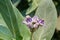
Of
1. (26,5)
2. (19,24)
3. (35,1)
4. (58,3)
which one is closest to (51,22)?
(19,24)

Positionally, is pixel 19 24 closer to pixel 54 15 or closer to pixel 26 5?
pixel 54 15

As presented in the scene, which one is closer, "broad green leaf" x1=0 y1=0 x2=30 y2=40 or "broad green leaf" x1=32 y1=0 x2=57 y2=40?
"broad green leaf" x1=0 y1=0 x2=30 y2=40

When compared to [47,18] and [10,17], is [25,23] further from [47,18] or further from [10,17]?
[47,18]

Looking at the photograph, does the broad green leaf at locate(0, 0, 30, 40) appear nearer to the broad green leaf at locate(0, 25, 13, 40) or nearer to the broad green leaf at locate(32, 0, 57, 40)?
the broad green leaf at locate(0, 25, 13, 40)

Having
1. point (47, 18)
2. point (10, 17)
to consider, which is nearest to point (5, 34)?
point (10, 17)

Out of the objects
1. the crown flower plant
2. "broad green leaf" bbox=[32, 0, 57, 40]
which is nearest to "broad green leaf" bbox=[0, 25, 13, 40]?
the crown flower plant

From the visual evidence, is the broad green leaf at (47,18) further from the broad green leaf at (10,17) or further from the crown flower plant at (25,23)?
the broad green leaf at (10,17)

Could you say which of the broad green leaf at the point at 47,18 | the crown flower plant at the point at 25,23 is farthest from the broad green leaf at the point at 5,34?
the broad green leaf at the point at 47,18

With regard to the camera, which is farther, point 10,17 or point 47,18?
point 47,18

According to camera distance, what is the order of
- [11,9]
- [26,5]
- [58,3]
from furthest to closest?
[58,3] → [26,5] → [11,9]
